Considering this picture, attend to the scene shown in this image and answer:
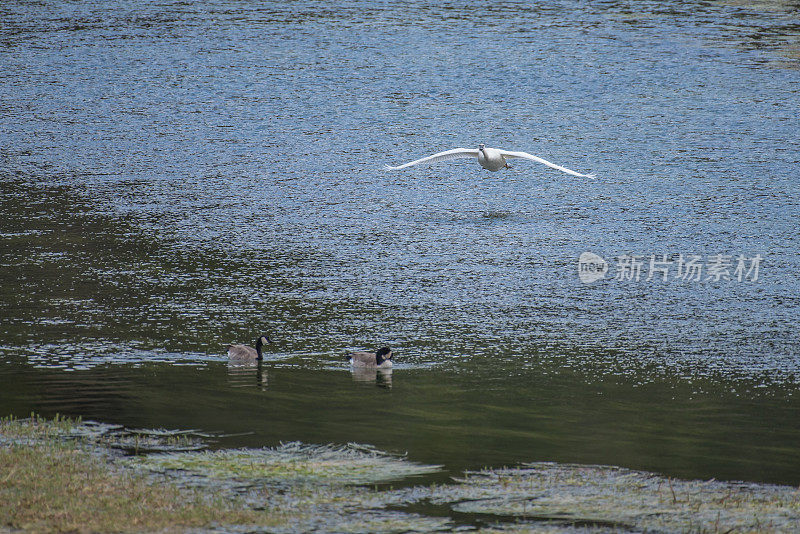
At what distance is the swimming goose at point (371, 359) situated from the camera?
30.0 ft

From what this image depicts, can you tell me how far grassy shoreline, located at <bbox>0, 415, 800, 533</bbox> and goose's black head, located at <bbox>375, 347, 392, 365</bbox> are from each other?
180 centimetres

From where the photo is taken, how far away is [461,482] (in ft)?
22.4

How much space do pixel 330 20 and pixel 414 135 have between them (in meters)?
6.35

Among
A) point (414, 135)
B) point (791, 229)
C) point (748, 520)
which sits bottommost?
point (748, 520)

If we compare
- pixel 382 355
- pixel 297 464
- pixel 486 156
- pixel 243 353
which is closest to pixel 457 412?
pixel 382 355

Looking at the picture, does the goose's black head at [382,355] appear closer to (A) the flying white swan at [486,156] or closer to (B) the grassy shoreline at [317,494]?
(B) the grassy shoreline at [317,494]

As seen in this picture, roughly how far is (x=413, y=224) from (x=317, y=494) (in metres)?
7.42

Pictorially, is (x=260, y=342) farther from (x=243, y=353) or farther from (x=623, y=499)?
(x=623, y=499)

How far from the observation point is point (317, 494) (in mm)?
6512

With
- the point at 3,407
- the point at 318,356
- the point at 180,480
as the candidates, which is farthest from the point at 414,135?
the point at 180,480

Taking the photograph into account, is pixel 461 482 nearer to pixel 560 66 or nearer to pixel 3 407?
pixel 3 407

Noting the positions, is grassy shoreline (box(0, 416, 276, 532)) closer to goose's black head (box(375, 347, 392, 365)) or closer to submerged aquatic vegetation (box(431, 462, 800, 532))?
submerged aquatic vegetation (box(431, 462, 800, 532))

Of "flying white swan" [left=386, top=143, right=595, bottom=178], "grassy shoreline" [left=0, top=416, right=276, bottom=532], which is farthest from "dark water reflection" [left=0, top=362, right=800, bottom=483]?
"flying white swan" [left=386, top=143, right=595, bottom=178]

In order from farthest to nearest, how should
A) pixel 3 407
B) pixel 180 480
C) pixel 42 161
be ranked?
1. pixel 42 161
2. pixel 3 407
3. pixel 180 480
